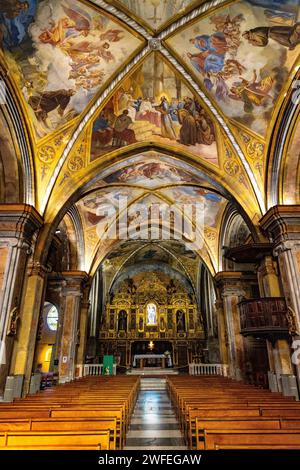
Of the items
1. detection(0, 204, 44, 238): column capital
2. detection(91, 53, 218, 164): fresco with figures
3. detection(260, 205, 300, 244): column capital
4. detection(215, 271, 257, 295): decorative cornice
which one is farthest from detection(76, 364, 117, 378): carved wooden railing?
detection(260, 205, 300, 244): column capital

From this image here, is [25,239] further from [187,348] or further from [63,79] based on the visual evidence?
[187,348]

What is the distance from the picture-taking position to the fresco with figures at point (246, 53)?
740 centimetres

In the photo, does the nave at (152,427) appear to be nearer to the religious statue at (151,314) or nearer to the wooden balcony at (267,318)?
the wooden balcony at (267,318)

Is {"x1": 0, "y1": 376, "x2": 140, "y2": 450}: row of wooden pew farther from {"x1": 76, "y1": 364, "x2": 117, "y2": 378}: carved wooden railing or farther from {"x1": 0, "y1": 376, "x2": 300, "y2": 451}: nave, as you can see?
{"x1": 76, "y1": 364, "x2": 117, "y2": 378}: carved wooden railing

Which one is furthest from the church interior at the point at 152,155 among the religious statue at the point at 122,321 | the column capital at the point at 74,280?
the religious statue at the point at 122,321

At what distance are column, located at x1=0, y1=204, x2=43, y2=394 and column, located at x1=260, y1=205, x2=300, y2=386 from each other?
7201 mm

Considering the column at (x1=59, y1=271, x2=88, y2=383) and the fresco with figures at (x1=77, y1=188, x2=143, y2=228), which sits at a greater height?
the fresco with figures at (x1=77, y1=188, x2=143, y2=228)

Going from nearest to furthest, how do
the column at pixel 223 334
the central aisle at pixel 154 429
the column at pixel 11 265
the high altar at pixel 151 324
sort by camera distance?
the central aisle at pixel 154 429, the column at pixel 11 265, the column at pixel 223 334, the high altar at pixel 151 324

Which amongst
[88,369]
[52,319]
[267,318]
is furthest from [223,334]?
[52,319]

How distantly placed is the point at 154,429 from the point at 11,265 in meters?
5.37

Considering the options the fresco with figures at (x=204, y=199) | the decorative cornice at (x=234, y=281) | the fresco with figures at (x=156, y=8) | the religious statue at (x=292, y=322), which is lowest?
the religious statue at (x=292, y=322)

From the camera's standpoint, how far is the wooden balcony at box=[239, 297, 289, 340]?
8273 millimetres

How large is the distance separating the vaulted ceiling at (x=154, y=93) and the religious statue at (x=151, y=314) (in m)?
16.9

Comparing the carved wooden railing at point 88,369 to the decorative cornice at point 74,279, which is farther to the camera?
the decorative cornice at point 74,279
